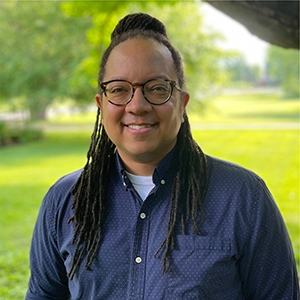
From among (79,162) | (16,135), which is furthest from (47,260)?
(16,135)

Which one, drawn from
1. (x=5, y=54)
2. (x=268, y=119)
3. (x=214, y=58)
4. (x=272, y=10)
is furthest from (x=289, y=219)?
(x=268, y=119)

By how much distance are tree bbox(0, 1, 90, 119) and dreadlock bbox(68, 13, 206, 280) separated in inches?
533

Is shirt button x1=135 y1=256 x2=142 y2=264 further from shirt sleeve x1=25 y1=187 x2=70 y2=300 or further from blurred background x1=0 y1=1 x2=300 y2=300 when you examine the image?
blurred background x1=0 y1=1 x2=300 y2=300

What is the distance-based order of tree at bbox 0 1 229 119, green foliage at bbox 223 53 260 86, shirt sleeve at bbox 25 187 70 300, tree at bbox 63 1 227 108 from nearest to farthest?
shirt sleeve at bbox 25 187 70 300
tree at bbox 0 1 229 119
tree at bbox 63 1 227 108
green foliage at bbox 223 53 260 86

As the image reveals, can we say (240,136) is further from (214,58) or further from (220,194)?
(220,194)

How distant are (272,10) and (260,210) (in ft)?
3.84

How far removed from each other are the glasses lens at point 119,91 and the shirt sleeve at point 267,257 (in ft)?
1.48

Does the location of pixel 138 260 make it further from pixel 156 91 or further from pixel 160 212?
pixel 156 91

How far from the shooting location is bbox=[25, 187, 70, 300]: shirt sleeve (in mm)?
1654

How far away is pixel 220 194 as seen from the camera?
1510 millimetres

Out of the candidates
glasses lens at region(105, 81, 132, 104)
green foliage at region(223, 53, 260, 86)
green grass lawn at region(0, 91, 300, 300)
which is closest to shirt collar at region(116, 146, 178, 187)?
glasses lens at region(105, 81, 132, 104)

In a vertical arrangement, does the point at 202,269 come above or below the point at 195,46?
below

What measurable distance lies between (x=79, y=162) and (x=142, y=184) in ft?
38.2

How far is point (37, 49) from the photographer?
52.0 ft
